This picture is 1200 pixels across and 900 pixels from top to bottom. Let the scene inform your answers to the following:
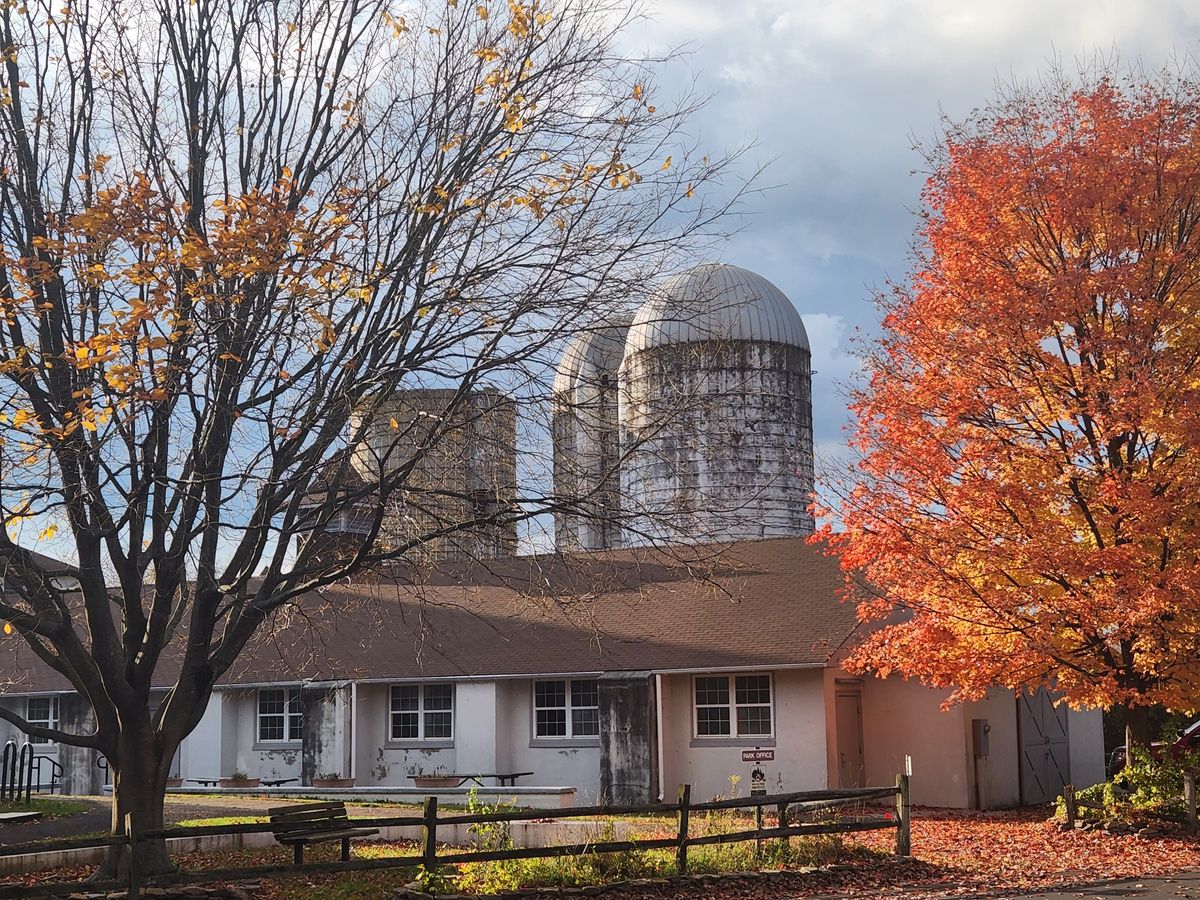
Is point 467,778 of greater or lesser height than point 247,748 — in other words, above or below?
below

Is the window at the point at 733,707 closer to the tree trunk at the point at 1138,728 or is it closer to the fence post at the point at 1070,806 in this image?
the fence post at the point at 1070,806

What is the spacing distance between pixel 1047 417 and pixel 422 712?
54.0 ft

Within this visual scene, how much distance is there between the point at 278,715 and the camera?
106 feet

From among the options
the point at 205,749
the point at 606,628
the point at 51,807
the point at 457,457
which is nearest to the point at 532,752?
the point at 606,628

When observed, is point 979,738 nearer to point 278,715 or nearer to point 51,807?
point 278,715

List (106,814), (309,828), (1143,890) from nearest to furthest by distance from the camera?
1. (1143,890)
2. (309,828)
3. (106,814)

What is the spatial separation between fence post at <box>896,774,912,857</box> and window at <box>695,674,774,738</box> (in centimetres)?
910

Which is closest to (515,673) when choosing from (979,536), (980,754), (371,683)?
(371,683)

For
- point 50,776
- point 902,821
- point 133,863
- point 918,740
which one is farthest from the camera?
point 50,776

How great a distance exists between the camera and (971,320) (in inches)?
804

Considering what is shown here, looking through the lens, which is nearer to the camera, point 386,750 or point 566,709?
point 566,709

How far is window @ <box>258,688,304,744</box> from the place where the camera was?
32.1 metres

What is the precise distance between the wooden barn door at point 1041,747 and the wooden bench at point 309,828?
1644cm

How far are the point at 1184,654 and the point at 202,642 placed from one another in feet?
46.0
